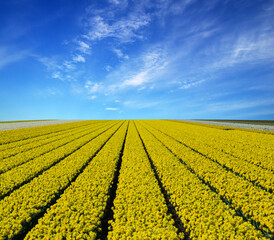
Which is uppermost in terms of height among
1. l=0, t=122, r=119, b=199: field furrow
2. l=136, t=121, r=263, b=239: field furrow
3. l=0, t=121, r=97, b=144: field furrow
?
l=0, t=121, r=97, b=144: field furrow

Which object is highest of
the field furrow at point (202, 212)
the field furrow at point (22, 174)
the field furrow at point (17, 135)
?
the field furrow at point (17, 135)

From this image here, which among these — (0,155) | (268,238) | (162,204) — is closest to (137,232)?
(162,204)

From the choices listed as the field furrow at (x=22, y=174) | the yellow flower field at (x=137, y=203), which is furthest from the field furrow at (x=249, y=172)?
the field furrow at (x=22, y=174)

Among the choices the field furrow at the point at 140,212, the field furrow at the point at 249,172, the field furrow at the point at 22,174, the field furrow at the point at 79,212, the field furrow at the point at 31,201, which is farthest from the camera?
the field furrow at the point at 249,172

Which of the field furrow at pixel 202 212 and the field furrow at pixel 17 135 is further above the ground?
the field furrow at pixel 17 135

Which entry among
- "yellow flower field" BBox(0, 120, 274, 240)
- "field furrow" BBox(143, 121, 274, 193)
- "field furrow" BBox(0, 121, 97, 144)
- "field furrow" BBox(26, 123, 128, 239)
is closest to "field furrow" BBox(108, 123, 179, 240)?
"yellow flower field" BBox(0, 120, 274, 240)

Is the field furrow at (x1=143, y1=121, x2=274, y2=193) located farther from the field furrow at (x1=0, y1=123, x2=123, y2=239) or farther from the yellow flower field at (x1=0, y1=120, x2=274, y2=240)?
the field furrow at (x1=0, y1=123, x2=123, y2=239)

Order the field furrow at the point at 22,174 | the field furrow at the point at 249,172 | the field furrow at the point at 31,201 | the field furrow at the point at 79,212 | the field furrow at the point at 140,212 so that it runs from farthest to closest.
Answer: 1. the field furrow at the point at 249,172
2. the field furrow at the point at 22,174
3. the field furrow at the point at 31,201
4. the field furrow at the point at 79,212
5. the field furrow at the point at 140,212

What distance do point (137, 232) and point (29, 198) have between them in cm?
427

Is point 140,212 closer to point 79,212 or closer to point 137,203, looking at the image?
point 137,203

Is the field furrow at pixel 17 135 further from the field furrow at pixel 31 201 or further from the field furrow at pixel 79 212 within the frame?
the field furrow at pixel 79 212

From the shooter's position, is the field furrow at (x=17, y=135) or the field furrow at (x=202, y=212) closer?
the field furrow at (x=202, y=212)

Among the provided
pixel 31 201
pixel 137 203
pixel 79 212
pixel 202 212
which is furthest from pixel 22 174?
pixel 202 212

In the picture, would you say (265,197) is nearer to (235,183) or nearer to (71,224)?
(235,183)
